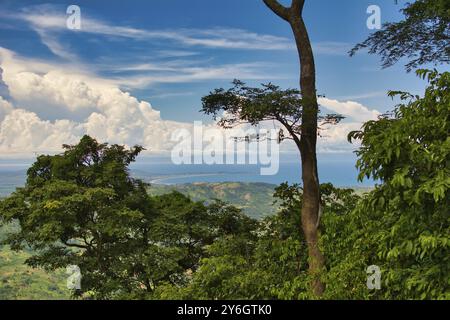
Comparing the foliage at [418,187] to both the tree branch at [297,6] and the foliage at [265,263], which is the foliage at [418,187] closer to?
the foliage at [265,263]

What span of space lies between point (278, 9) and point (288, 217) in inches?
244

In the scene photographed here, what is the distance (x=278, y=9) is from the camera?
11.0m

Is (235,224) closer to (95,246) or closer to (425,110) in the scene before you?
(95,246)

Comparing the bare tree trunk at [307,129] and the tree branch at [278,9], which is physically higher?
the tree branch at [278,9]

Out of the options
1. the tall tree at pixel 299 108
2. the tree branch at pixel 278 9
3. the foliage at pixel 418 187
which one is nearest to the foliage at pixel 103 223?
the tall tree at pixel 299 108

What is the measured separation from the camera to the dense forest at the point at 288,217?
482cm

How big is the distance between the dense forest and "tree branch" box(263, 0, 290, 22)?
0.04m

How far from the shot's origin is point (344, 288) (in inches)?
313

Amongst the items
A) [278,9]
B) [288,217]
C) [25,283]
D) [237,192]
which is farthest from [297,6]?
[237,192]

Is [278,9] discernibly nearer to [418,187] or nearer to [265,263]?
[265,263]

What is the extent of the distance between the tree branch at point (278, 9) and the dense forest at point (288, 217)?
0.13ft

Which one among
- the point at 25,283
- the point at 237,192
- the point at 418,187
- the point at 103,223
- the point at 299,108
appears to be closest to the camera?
the point at 418,187

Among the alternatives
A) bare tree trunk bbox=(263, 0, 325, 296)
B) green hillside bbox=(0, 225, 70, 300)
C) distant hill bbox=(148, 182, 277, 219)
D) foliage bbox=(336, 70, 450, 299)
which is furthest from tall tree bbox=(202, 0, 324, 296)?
distant hill bbox=(148, 182, 277, 219)
